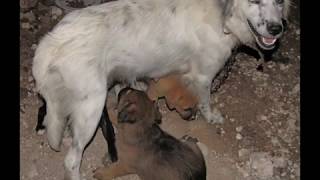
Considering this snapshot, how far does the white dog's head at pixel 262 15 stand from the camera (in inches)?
171

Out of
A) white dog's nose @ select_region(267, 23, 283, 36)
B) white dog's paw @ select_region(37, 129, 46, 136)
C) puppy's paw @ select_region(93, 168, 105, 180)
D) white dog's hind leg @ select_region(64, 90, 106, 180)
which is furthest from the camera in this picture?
white dog's paw @ select_region(37, 129, 46, 136)

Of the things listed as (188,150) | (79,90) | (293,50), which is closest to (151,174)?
(188,150)

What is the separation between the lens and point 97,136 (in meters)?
5.00

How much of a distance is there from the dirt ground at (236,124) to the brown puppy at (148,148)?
35cm

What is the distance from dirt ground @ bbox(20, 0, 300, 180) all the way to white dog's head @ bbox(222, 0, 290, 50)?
0.99m

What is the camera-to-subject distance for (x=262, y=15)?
4.37 meters

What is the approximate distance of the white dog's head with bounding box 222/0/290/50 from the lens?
4.36 m

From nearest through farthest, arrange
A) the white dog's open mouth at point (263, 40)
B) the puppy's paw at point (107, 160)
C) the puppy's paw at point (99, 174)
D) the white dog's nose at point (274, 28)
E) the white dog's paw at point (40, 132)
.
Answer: the white dog's nose at point (274, 28) < the white dog's open mouth at point (263, 40) < the puppy's paw at point (99, 174) < the puppy's paw at point (107, 160) < the white dog's paw at point (40, 132)

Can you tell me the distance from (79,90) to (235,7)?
4.11 feet

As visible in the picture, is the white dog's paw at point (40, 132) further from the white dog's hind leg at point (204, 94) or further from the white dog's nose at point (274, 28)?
the white dog's nose at point (274, 28)

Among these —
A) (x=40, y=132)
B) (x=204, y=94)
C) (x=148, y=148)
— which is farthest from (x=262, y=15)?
(x=40, y=132)

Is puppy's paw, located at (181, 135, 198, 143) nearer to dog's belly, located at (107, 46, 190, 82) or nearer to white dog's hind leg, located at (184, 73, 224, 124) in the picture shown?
white dog's hind leg, located at (184, 73, 224, 124)

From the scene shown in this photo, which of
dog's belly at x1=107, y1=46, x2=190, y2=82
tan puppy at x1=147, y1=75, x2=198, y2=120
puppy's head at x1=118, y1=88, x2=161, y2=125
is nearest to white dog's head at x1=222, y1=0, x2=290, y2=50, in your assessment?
dog's belly at x1=107, y1=46, x2=190, y2=82

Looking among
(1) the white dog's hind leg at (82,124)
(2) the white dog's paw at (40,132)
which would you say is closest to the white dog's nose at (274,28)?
(1) the white dog's hind leg at (82,124)
